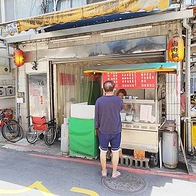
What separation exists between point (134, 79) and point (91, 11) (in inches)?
85.8

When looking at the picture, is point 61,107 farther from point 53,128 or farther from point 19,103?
point 19,103

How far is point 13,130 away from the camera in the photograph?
7.66 m

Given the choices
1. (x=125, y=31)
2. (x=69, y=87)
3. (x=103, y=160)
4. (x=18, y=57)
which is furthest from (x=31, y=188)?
(x=18, y=57)

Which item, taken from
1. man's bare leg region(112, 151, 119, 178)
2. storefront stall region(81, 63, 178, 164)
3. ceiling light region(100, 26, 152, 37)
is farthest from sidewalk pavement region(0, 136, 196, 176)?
ceiling light region(100, 26, 152, 37)

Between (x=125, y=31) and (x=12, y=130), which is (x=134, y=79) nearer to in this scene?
(x=125, y=31)

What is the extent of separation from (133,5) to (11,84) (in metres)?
7.65

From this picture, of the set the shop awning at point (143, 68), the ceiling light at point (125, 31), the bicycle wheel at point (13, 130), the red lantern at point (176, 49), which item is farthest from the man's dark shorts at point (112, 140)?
the bicycle wheel at point (13, 130)

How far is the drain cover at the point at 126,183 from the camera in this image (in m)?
3.84

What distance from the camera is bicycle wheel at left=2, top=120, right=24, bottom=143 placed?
7555 millimetres

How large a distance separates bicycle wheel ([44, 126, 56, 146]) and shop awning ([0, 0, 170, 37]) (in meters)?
3.45

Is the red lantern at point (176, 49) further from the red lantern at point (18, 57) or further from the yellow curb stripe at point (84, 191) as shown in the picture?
the red lantern at point (18, 57)

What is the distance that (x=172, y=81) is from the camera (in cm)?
532

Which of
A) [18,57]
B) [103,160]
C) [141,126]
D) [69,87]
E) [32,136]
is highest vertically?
[18,57]

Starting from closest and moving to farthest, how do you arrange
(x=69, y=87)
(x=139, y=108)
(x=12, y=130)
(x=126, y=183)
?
1. (x=126, y=183)
2. (x=139, y=108)
3. (x=12, y=130)
4. (x=69, y=87)
